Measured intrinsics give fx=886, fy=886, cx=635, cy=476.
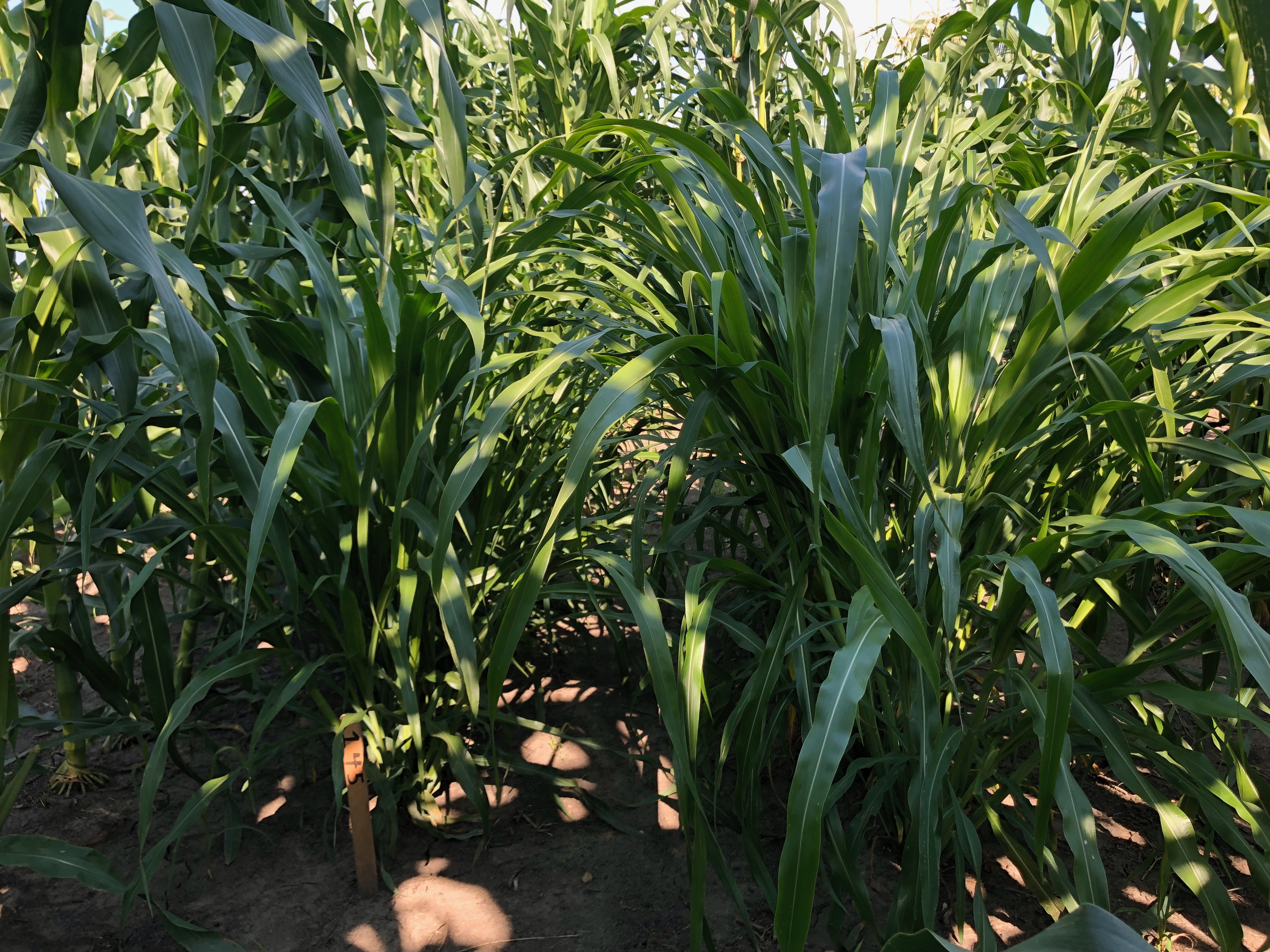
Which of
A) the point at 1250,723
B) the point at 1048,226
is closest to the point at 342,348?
the point at 1048,226

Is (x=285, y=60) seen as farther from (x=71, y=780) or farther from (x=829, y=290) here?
(x=71, y=780)

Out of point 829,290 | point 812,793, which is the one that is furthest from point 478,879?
point 829,290

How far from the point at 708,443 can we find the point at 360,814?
63 centimetres

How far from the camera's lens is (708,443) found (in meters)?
1.13

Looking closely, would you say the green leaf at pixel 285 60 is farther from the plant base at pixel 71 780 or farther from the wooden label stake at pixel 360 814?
the plant base at pixel 71 780

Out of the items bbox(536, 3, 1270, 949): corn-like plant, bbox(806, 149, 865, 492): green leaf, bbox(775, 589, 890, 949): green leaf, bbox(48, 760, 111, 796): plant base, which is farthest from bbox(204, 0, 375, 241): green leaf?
bbox(48, 760, 111, 796): plant base

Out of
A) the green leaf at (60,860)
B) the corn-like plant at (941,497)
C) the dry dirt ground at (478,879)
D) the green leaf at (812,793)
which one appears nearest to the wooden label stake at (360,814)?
the dry dirt ground at (478,879)

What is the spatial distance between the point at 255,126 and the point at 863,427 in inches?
32.9

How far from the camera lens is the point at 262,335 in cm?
111

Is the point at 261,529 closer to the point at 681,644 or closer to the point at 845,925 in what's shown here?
the point at 681,644

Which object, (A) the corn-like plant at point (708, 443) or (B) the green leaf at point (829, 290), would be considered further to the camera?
(A) the corn-like plant at point (708, 443)

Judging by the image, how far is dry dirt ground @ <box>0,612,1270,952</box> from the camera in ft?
3.47

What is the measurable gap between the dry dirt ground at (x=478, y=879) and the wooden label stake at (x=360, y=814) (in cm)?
2

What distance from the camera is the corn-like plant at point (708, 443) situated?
824 mm
